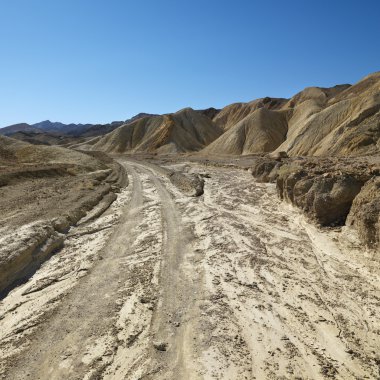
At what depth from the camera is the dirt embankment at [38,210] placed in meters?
10.8

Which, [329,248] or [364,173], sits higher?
[364,173]

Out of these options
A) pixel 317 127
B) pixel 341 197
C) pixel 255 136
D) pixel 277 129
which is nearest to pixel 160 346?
pixel 341 197

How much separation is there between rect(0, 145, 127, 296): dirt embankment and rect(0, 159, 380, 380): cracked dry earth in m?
0.62

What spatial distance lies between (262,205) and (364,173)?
541 centimetres

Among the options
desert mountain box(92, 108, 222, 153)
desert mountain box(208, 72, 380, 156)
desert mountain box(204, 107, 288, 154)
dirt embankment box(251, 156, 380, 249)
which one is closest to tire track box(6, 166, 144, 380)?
dirt embankment box(251, 156, 380, 249)

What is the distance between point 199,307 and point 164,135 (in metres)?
75.2

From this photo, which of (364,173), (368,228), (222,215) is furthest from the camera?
(222,215)

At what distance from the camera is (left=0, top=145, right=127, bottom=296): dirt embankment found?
→ 35.6 ft

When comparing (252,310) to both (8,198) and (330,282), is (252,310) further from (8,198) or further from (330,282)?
(8,198)

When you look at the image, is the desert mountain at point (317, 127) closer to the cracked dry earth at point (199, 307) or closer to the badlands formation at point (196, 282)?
the badlands formation at point (196, 282)

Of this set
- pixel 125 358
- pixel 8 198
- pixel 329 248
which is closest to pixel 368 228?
pixel 329 248

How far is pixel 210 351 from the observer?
680cm

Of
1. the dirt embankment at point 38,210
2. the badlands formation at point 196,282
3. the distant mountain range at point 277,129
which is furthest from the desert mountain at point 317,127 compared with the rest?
the dirt embankment at point 38,210

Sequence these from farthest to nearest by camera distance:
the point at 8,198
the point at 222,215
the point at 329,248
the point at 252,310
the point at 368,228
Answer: the point at 8,198, the point at 222,215, the point at 329,248, the point at 368,228, the point at 252,310
